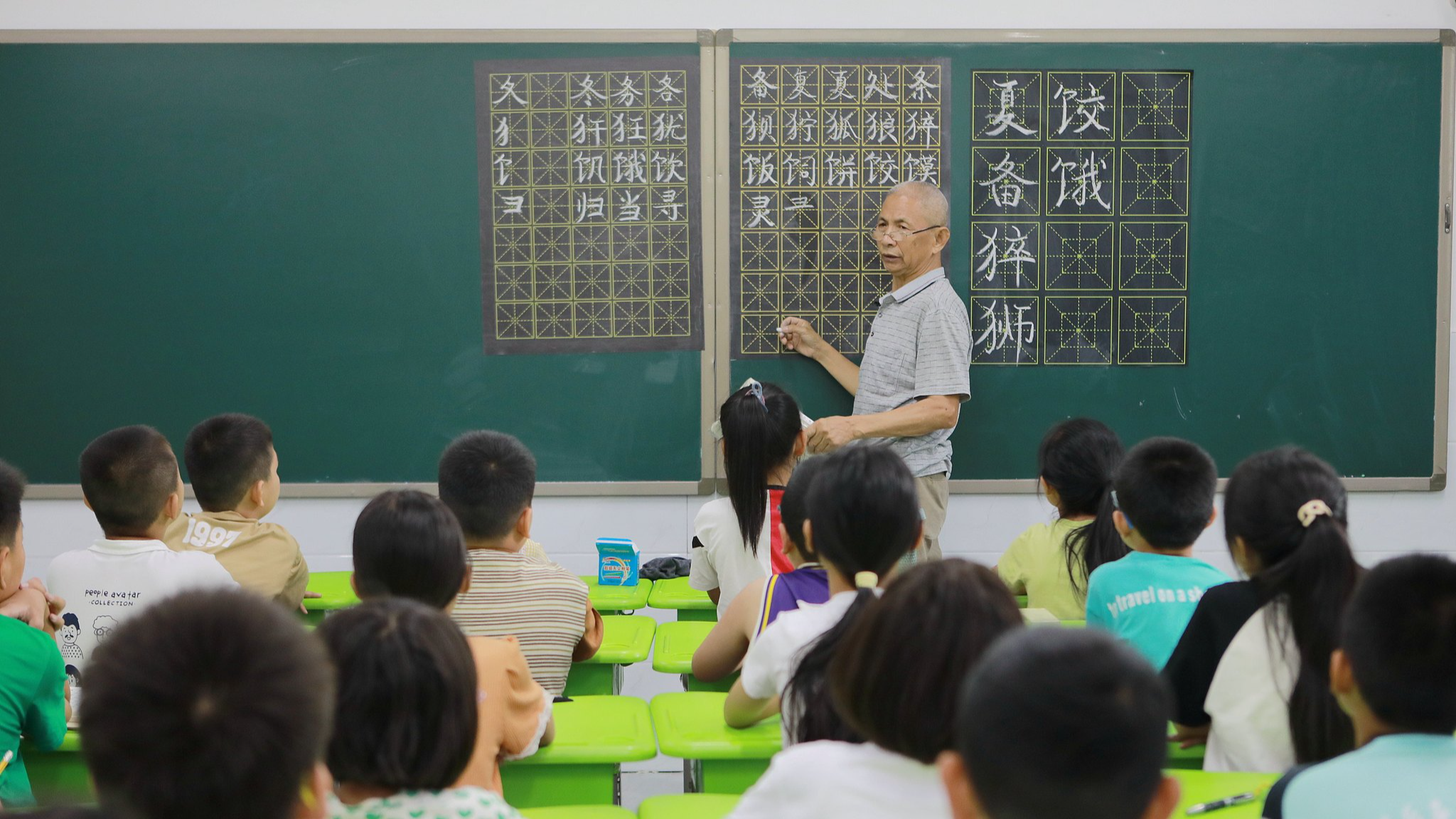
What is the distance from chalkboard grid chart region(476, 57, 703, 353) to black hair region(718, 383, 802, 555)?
1092mm

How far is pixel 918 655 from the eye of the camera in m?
1.04

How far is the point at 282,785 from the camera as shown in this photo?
767 mm

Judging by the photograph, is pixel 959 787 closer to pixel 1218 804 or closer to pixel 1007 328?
pixel 1218 804

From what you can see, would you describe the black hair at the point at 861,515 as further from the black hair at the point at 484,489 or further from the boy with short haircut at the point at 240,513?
the boy with short haircut at the point at 240,513

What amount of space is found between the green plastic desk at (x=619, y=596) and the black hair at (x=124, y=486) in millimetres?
942

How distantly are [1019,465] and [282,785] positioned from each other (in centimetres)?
323

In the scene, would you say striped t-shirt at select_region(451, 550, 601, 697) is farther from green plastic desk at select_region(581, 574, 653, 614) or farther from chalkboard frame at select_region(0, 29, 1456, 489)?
chalkboard frame at select_region(0, 29, 1456, 489)

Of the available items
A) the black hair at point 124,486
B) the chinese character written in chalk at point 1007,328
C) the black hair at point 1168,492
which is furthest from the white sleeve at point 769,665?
the chinese character written in chalk at point 1007,328

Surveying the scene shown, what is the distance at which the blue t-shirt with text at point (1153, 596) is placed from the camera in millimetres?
1871

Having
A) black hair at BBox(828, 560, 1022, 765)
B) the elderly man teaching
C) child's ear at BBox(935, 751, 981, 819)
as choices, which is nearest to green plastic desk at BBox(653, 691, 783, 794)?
black hair at BBox(828, 560, 1022, 765)

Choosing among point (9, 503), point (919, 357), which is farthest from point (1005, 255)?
point (9, 503)

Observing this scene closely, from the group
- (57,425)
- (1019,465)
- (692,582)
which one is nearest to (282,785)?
(692,582)

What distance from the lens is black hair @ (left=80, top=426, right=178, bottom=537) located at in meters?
2.22
